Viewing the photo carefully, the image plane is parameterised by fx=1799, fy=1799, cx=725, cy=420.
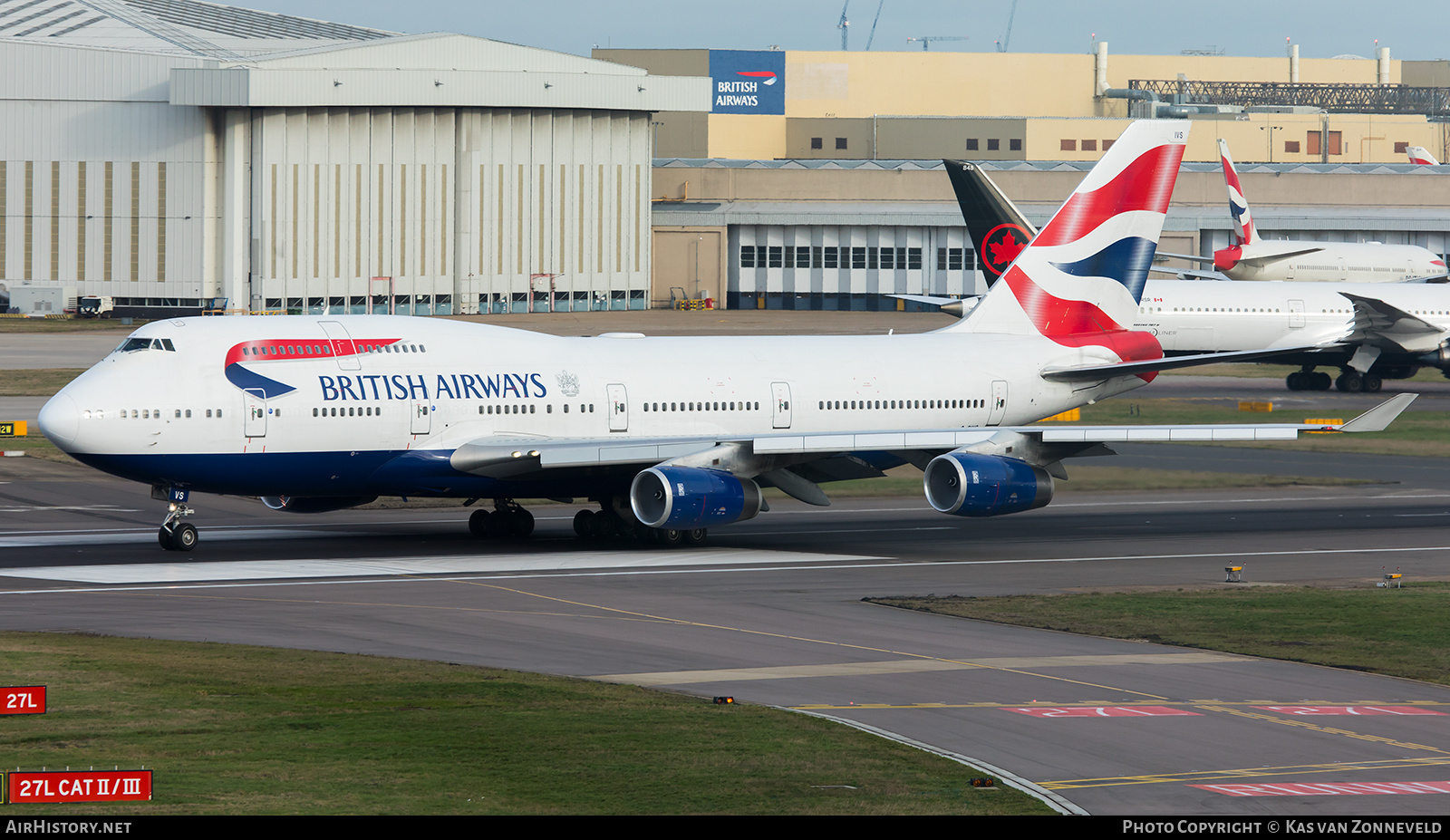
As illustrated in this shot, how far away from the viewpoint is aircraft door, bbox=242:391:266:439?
36531 mm

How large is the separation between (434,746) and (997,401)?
2754 cm

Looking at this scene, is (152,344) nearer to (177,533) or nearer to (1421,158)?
(177,533)

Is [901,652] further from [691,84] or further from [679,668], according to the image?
[691,84]

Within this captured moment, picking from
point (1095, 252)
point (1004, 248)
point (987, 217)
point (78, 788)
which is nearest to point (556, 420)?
point (1095, 252)

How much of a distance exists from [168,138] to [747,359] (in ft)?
231

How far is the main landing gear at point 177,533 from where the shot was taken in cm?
3716

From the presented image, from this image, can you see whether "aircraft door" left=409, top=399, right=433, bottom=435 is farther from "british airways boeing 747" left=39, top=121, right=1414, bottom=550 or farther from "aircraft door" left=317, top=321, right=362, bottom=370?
"aircraft door" left=317, top=321, right=362, bottom=370

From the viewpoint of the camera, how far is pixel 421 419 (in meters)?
38.0

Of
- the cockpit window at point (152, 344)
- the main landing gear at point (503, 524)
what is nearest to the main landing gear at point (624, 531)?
the main landing gear at point (503, 524)

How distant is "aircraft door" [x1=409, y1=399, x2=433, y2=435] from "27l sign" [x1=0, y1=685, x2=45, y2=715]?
54.9 feet

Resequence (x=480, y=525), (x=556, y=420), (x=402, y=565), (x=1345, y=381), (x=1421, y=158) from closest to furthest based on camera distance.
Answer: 1. (x=402, y=565)
2. (x=556, y=420)
3. (x=480, y=525)
4. (x=1345, y=381)
5. (x=1421, y=158)

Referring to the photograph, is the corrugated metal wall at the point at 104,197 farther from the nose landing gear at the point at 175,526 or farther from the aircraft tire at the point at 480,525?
the nose landing gear at the point at 175,526
